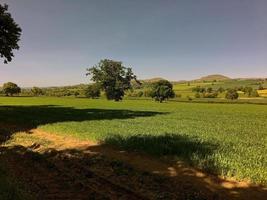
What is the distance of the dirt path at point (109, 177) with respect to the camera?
1055cm

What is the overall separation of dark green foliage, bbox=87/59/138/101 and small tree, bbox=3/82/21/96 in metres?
56.0

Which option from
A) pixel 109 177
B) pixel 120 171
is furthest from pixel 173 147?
pixel 109 177

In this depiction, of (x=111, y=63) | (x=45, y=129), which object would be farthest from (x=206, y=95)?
(x=45, y=129)

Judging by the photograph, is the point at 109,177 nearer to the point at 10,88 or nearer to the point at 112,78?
the point at 112,78

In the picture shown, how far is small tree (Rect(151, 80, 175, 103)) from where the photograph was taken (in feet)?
380

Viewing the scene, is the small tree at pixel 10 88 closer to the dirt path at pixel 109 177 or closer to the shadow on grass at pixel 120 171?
the shadow on grass at pixel 120 171

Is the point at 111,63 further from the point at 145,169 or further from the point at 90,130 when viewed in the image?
the point at 145,169

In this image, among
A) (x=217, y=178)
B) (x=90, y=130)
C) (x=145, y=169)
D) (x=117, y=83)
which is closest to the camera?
(x=217, y=178)

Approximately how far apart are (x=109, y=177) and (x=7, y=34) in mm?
30135

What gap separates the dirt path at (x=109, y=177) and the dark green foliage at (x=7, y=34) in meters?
22.6

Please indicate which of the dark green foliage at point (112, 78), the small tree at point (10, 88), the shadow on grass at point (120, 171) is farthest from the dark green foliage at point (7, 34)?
the small tree at point (10, 88)

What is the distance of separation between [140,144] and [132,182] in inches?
256

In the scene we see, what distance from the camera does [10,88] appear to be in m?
153

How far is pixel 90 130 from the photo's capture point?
24.7 m
